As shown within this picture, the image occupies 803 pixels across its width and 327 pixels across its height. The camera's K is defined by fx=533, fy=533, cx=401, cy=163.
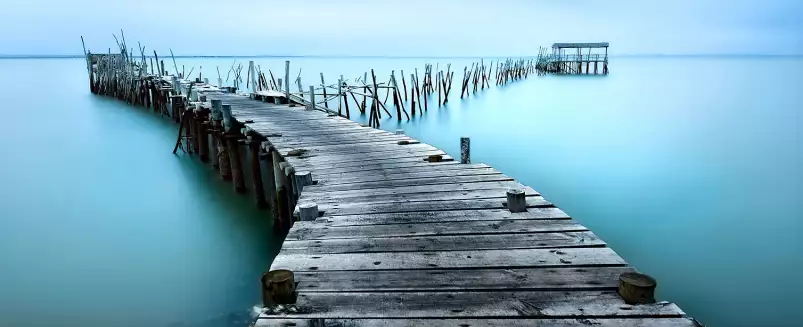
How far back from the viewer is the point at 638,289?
→ 2520mm

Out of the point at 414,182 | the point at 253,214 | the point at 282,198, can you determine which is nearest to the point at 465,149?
the point at 414,182

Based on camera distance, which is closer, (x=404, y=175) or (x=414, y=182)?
(x=414, y=182)

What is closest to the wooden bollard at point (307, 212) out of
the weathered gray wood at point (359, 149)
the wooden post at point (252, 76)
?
the weathered gray wood at point (359, 149)

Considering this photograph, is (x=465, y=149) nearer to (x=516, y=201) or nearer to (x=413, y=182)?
(x=413, y=182)

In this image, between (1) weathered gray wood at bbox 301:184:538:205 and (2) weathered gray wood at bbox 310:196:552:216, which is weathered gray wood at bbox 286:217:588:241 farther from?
(1) weathered gray wood at bbox 301:184:538:205

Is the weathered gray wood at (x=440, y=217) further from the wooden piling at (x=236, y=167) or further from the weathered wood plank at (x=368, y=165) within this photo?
the wooden piling at (x=236, y=167)

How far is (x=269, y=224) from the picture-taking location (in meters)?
7.70

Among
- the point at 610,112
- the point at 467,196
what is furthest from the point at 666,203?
the point at 610,112

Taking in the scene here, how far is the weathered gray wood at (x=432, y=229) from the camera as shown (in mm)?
3648

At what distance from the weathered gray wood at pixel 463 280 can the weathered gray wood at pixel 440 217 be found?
3.06 feet

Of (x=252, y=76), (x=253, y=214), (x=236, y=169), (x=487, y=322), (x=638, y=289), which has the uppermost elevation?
(x=252, y=76)

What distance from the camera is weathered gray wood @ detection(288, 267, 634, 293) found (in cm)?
281

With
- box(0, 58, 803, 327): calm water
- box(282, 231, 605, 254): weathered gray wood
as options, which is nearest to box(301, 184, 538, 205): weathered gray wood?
box(282, 231, 605, 254): weathered gray wood

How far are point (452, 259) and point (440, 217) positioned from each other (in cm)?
87
